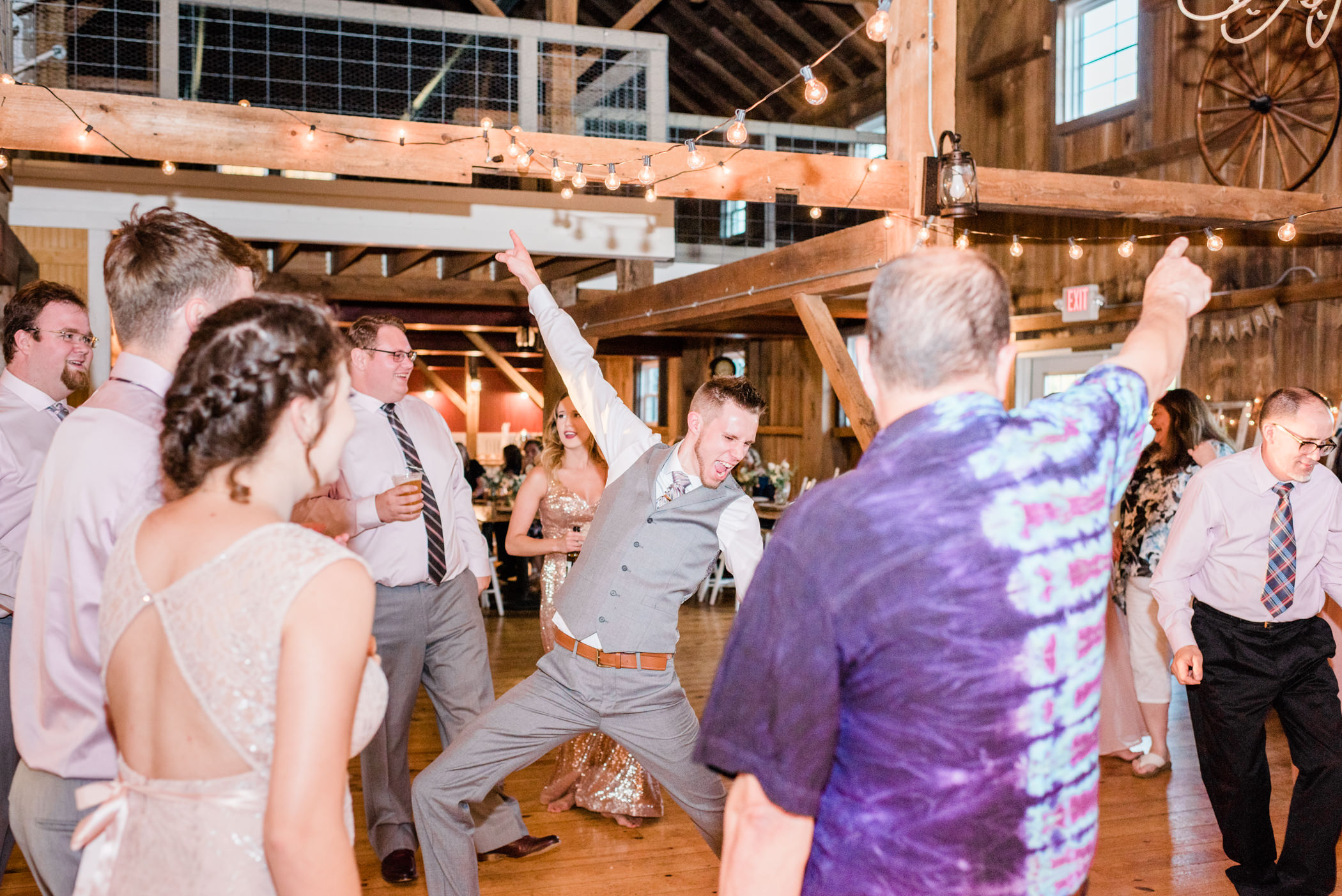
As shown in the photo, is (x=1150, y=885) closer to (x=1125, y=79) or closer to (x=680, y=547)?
(x=680, y=547)

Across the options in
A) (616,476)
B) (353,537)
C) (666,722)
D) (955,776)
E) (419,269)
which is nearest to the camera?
(955,776)

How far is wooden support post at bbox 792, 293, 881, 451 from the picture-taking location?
504cm

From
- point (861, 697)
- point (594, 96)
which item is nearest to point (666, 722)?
point (861, 697)

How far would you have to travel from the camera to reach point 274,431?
1.21 meters

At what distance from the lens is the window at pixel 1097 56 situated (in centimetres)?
851

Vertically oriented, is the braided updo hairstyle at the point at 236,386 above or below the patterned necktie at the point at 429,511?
above

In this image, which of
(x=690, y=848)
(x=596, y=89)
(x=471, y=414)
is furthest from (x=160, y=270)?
(x=471, y=414)

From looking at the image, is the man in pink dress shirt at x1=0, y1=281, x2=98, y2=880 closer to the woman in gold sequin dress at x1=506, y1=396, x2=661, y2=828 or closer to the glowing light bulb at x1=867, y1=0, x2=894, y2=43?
the woman in gold sequin dress at x1=506, y1=396, x2=661, y2=828

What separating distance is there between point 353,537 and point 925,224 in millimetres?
3040

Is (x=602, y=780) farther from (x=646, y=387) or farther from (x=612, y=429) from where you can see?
(x=646, y=387)

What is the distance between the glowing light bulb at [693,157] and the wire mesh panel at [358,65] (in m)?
2.72

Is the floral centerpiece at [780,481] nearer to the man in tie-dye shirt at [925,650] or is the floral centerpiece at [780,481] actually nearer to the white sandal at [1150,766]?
the white sandal at [1150,766]

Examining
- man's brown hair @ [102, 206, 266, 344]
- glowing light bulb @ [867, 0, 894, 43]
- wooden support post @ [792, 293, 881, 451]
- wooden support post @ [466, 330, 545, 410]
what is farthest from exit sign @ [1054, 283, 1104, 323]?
man's brown hair @ [102, 206, 266, 344]

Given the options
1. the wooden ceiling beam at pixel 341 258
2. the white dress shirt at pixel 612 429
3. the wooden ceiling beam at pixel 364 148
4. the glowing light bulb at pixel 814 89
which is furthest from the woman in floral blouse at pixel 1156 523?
the wooden ceiling beam at pixel 341 258
